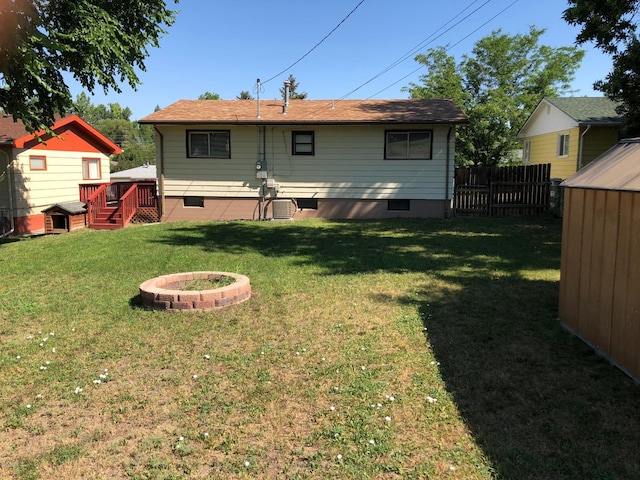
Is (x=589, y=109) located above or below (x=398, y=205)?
above

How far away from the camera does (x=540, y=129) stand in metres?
21.5

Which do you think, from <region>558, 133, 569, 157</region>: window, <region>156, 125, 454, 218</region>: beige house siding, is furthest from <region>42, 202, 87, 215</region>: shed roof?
<region>558, 133, 569, 157</region>: window

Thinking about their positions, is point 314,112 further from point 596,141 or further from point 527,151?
point 527,151

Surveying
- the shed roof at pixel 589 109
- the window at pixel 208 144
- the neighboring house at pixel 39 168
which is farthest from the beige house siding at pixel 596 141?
the neighboring house at pixel 39 168

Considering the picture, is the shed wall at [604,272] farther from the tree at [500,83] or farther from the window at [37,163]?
the tree at [500,83]

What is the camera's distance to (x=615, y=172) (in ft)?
13.9

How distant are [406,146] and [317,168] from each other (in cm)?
294

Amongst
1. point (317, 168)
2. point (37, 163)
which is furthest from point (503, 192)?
point (37, 163)

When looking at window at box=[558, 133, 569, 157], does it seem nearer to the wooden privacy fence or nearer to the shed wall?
the wooden privacy fence

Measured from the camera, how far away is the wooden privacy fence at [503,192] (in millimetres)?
15352

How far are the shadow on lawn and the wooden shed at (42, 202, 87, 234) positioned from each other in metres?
7.42

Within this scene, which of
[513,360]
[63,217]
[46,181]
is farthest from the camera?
[46,181]

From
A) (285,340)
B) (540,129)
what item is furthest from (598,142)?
(285,340)

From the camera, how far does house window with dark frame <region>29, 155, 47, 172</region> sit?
1608cm
